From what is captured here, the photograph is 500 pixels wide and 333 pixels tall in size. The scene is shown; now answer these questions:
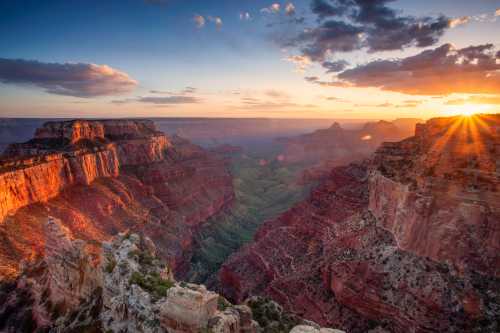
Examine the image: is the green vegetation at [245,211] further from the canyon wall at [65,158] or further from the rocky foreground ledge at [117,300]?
the rocky foreground ledge at [117,300]

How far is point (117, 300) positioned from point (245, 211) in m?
91.5

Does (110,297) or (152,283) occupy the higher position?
→ (152,283)

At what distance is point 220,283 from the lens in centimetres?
5475

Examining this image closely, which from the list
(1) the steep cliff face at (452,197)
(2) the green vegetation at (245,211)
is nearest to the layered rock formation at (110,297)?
(1) the steep cliff face at (452,197)

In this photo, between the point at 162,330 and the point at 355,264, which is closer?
the point at 162,330

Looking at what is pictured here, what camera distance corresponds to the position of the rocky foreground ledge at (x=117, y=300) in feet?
57.1

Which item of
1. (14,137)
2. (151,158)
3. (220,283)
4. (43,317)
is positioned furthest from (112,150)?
(14,137)

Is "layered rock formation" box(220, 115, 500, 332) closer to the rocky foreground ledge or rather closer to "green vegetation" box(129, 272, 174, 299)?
the rocky foreground ledge

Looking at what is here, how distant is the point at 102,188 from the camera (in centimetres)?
7150

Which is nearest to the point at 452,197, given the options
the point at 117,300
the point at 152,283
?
the point at 152,283

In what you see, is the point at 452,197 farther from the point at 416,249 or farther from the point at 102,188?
the point at 102,188

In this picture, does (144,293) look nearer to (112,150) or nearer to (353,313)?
(353,313)

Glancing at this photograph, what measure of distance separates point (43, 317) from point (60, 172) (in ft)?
143

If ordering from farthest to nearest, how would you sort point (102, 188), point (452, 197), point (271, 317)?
point (102, 188) < point (452, 197) < point (271, 317)
